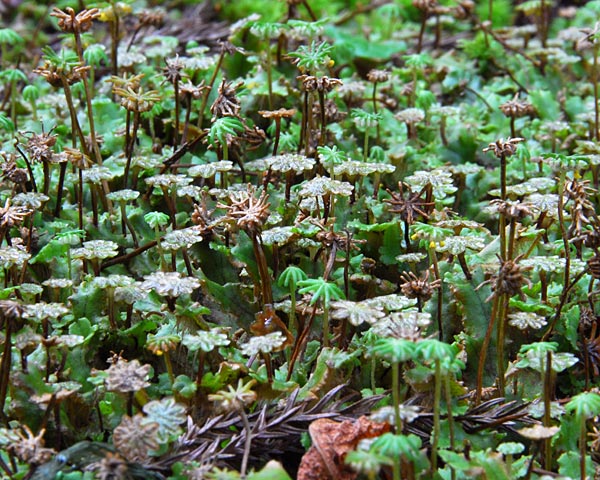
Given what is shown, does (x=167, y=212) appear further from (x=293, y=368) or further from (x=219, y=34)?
(x=219, y=34)

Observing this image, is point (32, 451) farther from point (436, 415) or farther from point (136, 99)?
point (136, 99)

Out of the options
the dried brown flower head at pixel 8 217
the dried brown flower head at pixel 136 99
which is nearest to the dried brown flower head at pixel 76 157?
the dried brown flower head at pixel 136 99

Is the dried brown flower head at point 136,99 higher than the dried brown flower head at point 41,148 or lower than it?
higher

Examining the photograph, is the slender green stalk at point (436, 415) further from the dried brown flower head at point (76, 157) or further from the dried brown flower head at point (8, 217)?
the dried brown flower head at point (76, 157)

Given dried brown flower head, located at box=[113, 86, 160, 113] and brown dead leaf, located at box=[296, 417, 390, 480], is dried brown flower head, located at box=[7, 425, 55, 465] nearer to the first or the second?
Answer: brown dead leaf, located at box=[296, 417, 390, 480]

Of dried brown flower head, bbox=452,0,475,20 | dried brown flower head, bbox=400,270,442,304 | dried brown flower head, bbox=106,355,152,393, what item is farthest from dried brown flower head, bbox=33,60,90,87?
dried brown flower head, bbox=452,0,475,20

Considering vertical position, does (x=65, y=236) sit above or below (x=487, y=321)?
above

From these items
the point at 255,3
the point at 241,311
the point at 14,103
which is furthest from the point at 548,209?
the point at 255,3

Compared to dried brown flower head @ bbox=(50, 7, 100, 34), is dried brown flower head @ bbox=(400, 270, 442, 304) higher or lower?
lower
